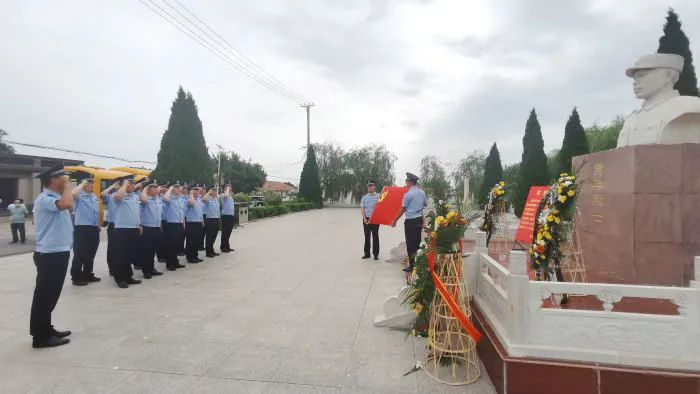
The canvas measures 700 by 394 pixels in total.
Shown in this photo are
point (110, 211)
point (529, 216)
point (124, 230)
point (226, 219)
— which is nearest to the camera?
point (529, 216)

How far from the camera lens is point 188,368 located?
2.71m

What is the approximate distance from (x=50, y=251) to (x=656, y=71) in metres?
5.34

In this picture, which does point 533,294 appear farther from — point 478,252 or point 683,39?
point 683,39

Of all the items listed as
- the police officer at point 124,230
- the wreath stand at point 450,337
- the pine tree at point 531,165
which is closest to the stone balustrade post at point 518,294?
the wreath stand at point 450,337

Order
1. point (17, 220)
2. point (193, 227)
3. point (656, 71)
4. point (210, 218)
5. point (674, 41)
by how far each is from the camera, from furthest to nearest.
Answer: point (17, 220)
point (674, 41)
point (210, 218)
point (193, 227)
point (656, 71)

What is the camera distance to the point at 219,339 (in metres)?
3.23

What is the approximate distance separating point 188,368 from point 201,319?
1.06 m

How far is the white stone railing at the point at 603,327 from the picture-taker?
2.06 metres

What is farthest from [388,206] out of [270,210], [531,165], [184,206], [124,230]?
[270,210]

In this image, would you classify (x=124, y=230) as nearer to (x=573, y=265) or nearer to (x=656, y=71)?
(x=573, y=265)

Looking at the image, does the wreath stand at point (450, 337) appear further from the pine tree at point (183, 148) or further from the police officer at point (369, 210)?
the pine tree at point (183, 148)

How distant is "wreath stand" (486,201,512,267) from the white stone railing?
2.46 m

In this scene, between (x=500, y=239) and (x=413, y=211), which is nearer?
(x=413, y=211)

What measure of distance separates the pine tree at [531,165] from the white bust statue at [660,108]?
10751mm
